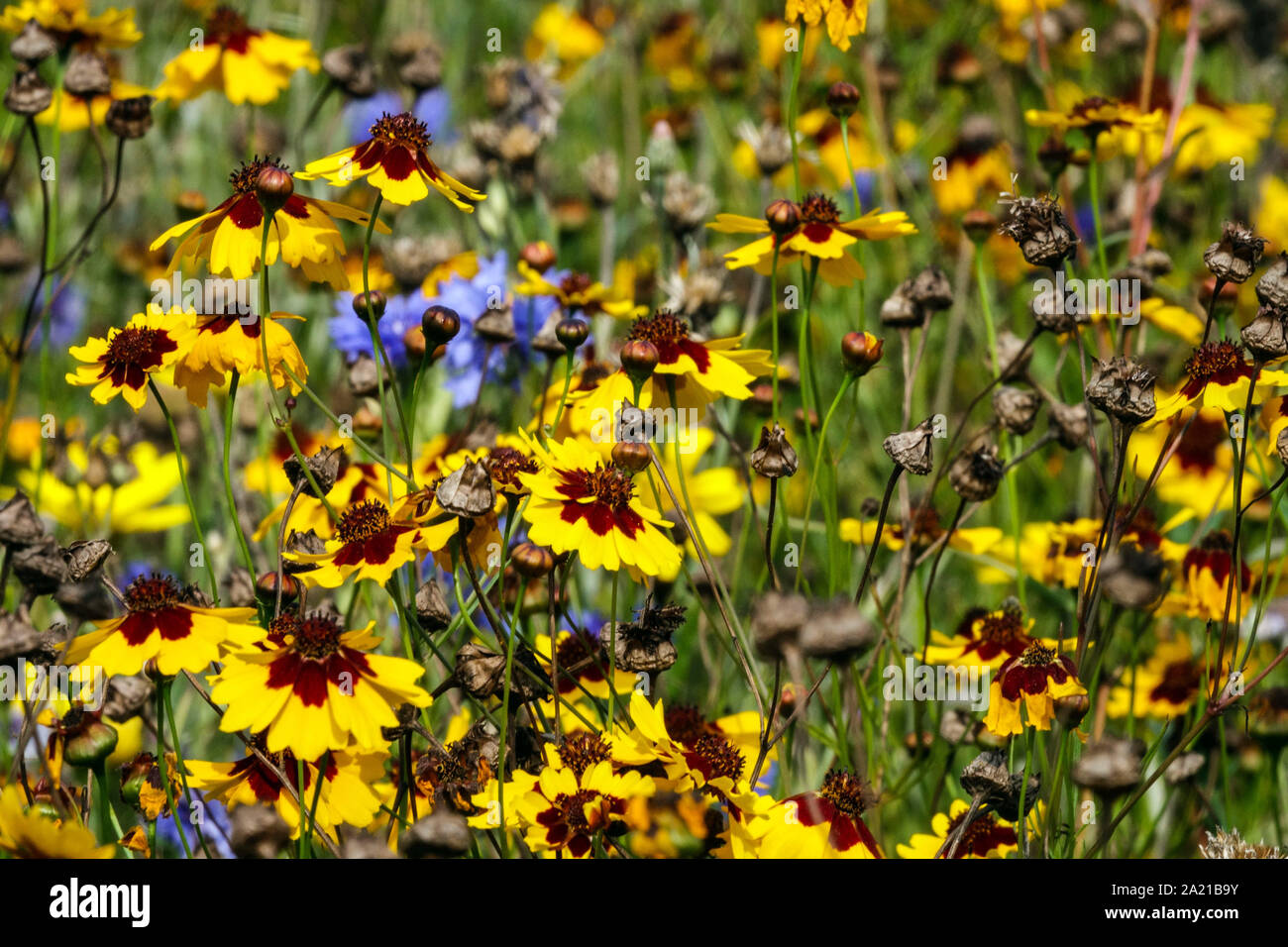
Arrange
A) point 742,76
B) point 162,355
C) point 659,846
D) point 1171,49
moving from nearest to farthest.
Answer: point 659,846 → point 162,355 → point 742,76 → point 1171,49

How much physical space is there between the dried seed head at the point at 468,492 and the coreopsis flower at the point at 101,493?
1.00 m

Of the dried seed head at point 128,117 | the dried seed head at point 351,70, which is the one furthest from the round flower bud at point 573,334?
the dried seed head at point 351,70

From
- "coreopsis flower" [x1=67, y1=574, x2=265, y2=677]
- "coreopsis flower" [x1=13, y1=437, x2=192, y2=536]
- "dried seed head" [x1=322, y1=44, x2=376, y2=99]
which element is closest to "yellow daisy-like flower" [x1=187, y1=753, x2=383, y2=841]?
"coreopsis flower" [x1=67, y1=574, x2=265, y2=677]

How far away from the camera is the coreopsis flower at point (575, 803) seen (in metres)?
0.93

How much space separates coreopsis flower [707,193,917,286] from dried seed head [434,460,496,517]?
35 centimetres

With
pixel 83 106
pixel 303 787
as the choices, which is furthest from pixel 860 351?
pixel 83 106

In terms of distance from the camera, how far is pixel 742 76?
2738mm

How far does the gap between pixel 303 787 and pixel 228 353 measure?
1.16ft

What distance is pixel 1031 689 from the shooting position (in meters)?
1.03

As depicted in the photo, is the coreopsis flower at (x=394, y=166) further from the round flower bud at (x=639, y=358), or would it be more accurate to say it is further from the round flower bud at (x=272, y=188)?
the round flower bud at (x=639, y=358)

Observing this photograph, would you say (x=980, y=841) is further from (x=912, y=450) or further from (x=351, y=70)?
(x=351, y=70)
